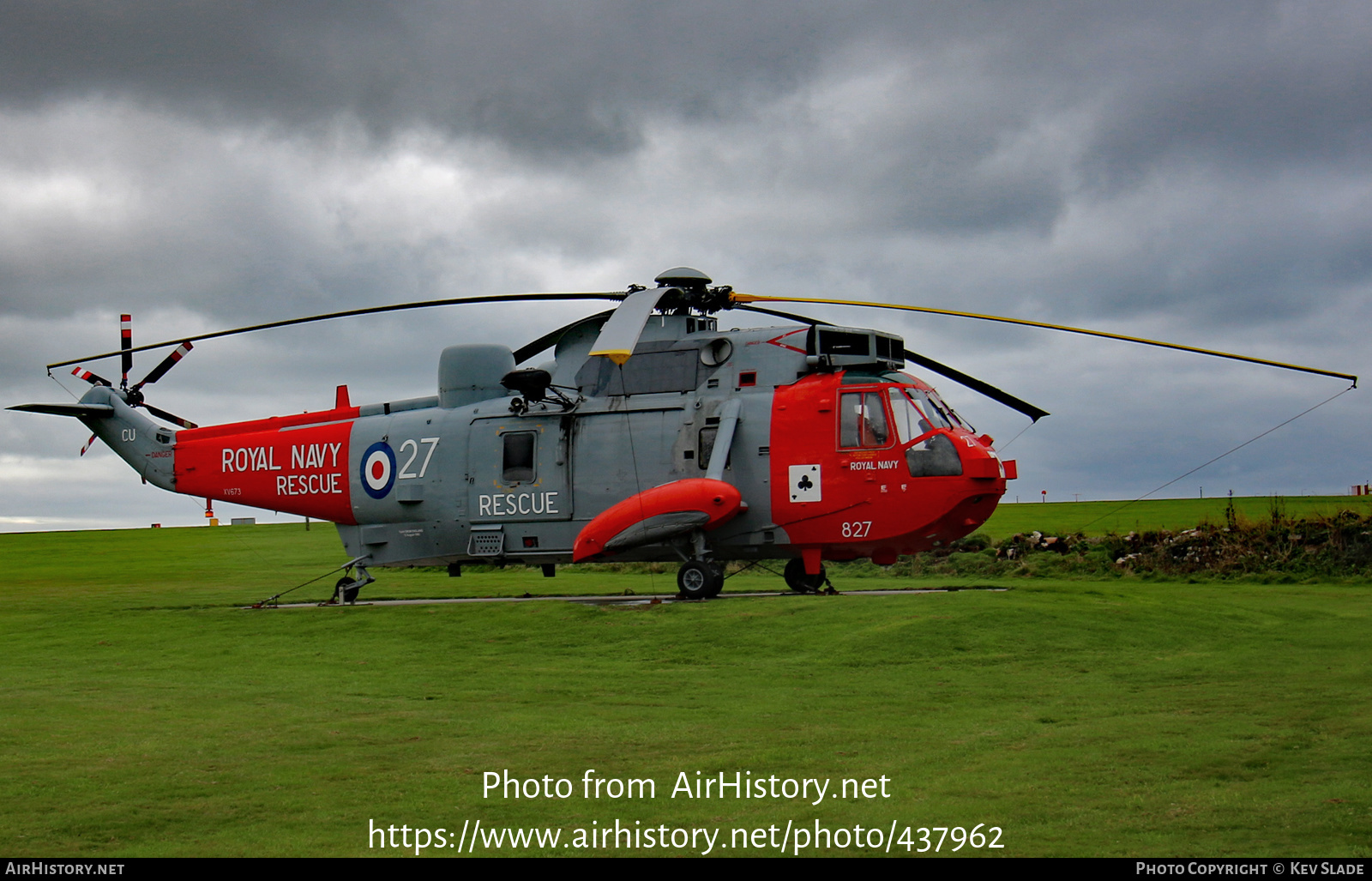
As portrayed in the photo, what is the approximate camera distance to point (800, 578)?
67.3 ft

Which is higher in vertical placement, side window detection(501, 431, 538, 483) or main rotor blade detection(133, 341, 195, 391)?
main rotor blade detection(133, 341, 195, 391)

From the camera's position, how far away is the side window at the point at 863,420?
711 inches

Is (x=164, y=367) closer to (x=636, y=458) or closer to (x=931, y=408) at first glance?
(x=636, y=458)

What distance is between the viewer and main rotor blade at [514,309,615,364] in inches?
805

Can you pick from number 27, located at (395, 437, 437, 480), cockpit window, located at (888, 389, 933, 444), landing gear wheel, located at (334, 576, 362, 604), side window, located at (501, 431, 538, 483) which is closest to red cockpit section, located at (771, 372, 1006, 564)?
cockpit window, located at (888, 389, 933, 444)

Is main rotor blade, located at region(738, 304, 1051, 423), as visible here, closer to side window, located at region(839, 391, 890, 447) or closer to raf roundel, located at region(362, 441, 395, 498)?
side window, located at region(839, 391, 890, 447)

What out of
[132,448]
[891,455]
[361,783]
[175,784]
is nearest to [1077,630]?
[891,455]

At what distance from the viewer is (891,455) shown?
1795 cm

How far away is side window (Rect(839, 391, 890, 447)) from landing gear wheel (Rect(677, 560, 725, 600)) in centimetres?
293

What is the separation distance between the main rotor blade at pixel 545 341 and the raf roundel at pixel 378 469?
10.2ft

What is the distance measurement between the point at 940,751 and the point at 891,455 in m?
10.4

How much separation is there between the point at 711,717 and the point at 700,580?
341 inches

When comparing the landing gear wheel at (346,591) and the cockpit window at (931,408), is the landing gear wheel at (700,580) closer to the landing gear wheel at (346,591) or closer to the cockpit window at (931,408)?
the cockpit window at (931,408)
